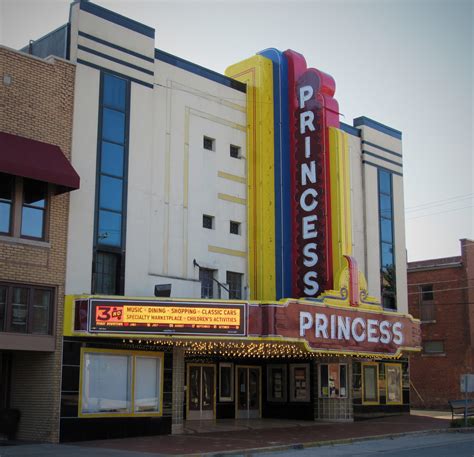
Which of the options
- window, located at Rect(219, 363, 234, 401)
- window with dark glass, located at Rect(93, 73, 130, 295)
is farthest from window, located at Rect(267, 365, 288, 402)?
window with dark glass, located at Rect(93, 73, 130, 295)

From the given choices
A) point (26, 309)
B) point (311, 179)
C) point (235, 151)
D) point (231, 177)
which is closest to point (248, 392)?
point (231, 177)

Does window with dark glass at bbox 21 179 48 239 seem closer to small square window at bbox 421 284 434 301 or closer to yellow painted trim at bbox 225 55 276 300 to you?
yellow painted trim at bbox 225 55 276 300

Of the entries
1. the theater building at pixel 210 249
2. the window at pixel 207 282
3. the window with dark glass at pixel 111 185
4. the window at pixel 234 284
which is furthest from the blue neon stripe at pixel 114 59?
the window at pixel 234 284

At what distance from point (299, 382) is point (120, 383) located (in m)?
11.4

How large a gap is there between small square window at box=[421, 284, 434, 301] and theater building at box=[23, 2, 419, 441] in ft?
38.3

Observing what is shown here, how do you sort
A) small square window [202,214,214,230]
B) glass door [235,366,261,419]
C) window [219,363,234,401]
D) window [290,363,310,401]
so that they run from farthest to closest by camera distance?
glass door [235,366,261,419] → window [290,363,310,401] → window [219,363,234,401] → small square window [202,214,214,230]

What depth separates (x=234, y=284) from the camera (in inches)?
1142

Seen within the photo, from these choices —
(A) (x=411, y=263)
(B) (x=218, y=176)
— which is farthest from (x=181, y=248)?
(A) (x=411, y=263)

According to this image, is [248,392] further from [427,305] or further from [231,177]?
[427,305]

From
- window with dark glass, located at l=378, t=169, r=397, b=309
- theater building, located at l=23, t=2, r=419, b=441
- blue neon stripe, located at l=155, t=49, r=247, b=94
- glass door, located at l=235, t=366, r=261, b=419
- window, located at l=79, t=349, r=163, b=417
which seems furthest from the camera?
window with dark glass, located at l=378, t=169, r=397, b=309

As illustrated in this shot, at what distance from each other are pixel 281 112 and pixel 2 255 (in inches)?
522

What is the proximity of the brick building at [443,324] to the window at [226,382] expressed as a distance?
16752mm

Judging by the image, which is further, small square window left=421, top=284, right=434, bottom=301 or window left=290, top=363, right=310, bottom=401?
small square window left=421, top=284, right=434, bottom=301

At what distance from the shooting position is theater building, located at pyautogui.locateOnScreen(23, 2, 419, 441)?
77.3ft
